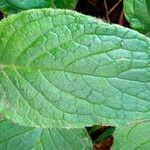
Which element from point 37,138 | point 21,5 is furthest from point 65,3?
point 37,138

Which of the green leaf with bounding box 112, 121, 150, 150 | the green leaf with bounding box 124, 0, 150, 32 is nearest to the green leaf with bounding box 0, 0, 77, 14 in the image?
Answer: the green leaf with bounding box 124, 0, 150, 32

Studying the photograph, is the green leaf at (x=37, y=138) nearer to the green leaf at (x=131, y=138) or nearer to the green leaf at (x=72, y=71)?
the green leaf at (x=131, y=138)

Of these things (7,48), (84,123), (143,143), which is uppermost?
(7,48)

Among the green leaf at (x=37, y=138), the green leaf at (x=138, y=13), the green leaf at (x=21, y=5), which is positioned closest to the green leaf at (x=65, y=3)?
the green leaf at (x=21, y=5)

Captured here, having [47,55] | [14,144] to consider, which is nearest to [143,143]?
[14,144]

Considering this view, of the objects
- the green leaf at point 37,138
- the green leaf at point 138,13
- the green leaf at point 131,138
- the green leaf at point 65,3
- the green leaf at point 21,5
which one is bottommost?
the green leaf at point 131,138

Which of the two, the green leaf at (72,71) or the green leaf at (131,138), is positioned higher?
the green leaf at (72,71)

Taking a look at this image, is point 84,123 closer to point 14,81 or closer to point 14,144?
point 14,81

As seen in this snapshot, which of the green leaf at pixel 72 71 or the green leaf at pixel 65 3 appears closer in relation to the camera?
the green leaf at pixel 72 71
